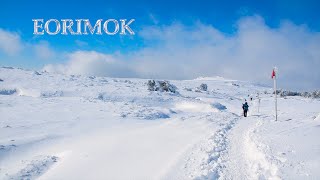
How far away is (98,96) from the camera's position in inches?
1403

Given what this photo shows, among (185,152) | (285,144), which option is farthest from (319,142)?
(185,152)

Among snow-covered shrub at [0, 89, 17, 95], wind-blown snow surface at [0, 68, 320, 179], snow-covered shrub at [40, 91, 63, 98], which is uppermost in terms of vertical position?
snow-covered shrub at [0, 89, 17, 95]

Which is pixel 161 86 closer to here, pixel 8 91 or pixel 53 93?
pixel 53 93

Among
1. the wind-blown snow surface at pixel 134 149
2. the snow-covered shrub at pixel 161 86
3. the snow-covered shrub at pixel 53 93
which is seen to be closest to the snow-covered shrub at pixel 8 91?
the snow-covered shrub at pixel 53 93

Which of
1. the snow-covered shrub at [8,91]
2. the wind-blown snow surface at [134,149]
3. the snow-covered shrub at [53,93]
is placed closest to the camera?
the wind-blown snow surface at [134,149]

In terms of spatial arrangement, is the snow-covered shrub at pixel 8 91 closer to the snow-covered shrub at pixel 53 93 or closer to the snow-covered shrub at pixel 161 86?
the snow-covered shrub at pixel 53 93

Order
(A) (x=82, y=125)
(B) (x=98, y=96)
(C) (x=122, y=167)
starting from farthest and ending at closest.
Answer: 1. (B) (x=98, y=96)
2. (A) (x=82, y=125)
3. (C) (x=122, y=167)

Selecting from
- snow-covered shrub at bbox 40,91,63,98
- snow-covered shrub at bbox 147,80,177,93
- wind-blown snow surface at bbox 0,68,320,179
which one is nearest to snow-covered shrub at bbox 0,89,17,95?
snow-covered shrub at bbox 40,91,63,98

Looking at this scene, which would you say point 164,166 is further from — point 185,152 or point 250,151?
point 250,151

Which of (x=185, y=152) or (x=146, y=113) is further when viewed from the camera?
(x=146, y=113)

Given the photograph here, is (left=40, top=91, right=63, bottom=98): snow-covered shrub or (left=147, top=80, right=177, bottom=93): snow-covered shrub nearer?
(left=40, top=91, right=63, bottom=98): snow-covered shrub

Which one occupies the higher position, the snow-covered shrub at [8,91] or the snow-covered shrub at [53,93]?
the snow-covered shrub at [8,91]

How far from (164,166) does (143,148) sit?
2627 mm

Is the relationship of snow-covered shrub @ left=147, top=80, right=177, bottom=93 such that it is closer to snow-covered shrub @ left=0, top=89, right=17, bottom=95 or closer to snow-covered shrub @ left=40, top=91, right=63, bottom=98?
snow-covered shrub @ left=40, top=91, right=63, bottom=98
